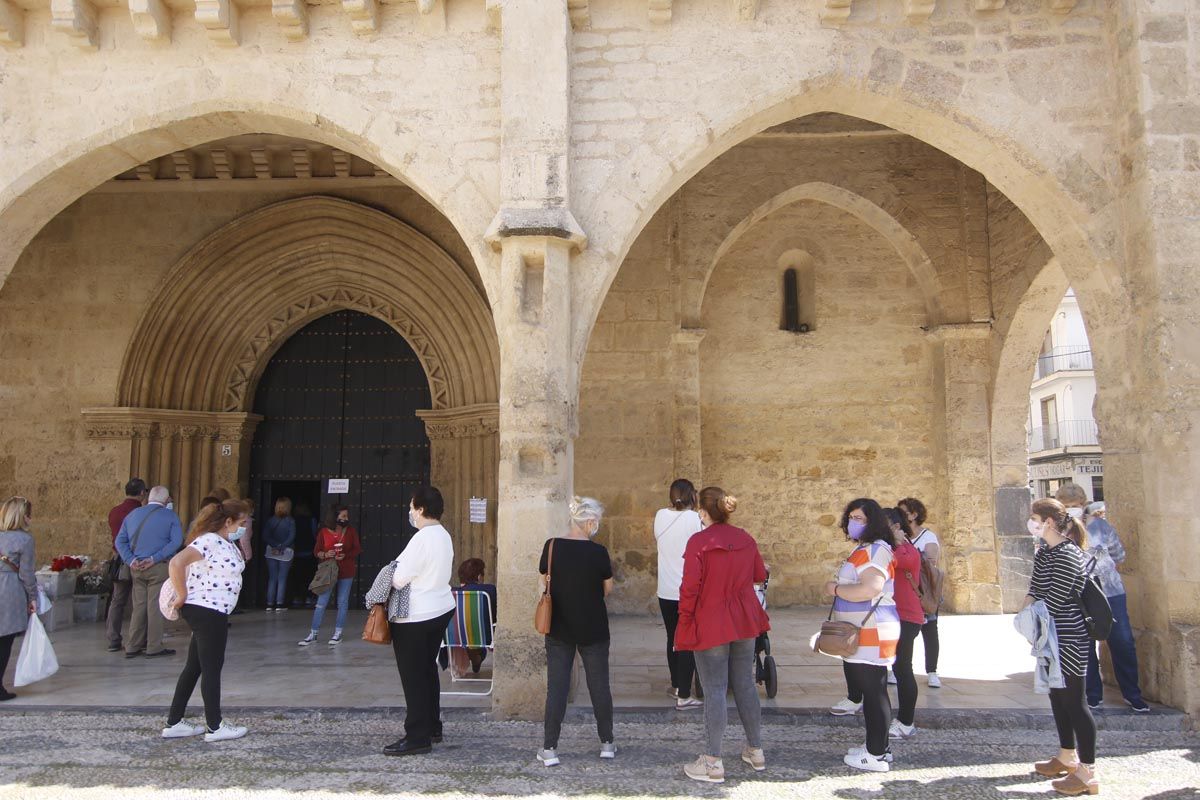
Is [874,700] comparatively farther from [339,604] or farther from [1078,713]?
[339,604]

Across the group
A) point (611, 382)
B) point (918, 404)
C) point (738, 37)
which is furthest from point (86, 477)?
point (918, 404)

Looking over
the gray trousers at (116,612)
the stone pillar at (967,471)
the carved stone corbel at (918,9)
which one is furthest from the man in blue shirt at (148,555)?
the stone pillar at (967,471)

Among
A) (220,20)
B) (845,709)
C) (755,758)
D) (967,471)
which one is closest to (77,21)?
(220,20)

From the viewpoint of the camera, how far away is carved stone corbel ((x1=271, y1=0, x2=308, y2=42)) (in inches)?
217

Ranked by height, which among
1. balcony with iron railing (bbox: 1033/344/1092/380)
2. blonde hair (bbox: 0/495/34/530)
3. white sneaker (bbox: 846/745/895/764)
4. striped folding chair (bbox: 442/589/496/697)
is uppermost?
balcony with iron railing (bbox: 1033/344/1092/380)

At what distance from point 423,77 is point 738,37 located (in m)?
2.07

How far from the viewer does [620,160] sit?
5.47 metres

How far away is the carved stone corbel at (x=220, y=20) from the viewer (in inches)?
216

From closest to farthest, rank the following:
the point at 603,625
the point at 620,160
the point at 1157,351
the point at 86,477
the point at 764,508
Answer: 1. the point at 603,625
2. the point at 1157,351
3. the point at 620,160
4. the point at 86,477
5. the point at 764,508

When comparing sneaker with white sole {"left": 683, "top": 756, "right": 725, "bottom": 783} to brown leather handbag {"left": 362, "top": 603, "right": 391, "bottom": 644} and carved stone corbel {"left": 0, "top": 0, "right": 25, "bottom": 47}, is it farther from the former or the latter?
carved stone corbel {"left": 0, "top": 0, "right": 25, "bottom": 47}

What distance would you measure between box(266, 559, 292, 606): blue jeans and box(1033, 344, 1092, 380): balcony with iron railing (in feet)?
73.8

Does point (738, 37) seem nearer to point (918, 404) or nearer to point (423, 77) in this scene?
point (423, 77)

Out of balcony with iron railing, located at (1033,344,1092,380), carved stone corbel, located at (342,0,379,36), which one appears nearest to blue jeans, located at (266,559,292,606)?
carved stone corbel, located at (342,0,379,36)

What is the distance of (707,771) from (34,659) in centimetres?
419
